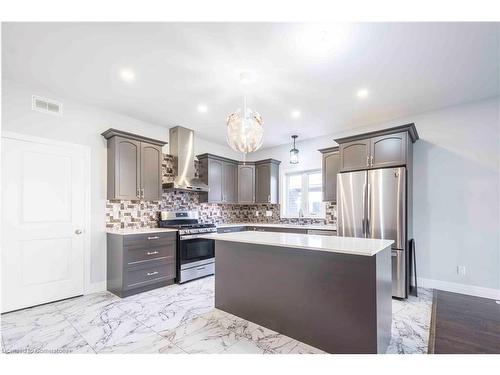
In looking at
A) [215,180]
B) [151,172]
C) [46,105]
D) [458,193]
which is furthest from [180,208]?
[458,193]

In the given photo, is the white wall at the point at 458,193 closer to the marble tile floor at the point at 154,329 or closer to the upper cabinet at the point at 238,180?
the marble tile floor at the point at 154,329

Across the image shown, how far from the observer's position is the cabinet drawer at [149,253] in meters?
3.37

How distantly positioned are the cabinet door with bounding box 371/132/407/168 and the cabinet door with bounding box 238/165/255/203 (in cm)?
278

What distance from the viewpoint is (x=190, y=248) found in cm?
404

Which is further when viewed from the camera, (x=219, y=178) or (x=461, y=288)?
(x=219, y=178)

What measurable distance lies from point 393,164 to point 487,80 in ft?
4.38

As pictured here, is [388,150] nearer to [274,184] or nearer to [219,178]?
[274,184]

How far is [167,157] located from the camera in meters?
4.61

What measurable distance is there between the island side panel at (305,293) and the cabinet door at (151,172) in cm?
A: 177

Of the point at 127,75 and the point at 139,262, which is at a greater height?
the point at 127,75

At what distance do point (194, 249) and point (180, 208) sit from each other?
1014 mm

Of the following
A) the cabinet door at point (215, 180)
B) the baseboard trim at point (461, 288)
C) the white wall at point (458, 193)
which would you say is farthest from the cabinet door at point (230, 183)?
the baseboard trim at point (461, 288)
